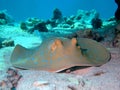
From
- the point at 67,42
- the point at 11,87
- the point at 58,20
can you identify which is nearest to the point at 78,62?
the point at 67,42

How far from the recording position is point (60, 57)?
4012 millimetres

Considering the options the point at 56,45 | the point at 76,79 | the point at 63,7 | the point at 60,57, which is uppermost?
the point at 63,7

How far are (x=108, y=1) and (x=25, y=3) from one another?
55.7m

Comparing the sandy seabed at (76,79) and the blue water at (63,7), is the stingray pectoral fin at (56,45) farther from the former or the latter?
the blue water at (63,7)

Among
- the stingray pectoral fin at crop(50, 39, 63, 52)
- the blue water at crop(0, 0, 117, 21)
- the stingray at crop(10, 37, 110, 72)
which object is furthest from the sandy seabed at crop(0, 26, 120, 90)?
the blue water at crop(0, 0, 117, 21)

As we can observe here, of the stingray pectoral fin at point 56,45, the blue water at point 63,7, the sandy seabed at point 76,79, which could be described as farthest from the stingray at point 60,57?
the blue water at point 63,7

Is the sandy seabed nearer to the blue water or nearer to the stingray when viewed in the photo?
the stingray

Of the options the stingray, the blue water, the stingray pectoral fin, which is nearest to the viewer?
the stingray

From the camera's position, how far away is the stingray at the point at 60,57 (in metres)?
3.88

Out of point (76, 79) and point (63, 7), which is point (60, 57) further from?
Result: point (63, 7)

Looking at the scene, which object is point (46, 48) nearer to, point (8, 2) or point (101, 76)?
point (101, 76)

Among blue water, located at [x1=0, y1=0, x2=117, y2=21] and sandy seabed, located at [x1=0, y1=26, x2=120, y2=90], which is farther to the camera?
blue water, located at [x1=0, y1=0, x2=117, y2=21]

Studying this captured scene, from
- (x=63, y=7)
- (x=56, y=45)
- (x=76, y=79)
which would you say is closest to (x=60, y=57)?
(x=56, y=45)

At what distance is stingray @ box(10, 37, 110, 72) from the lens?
3.88 meters
